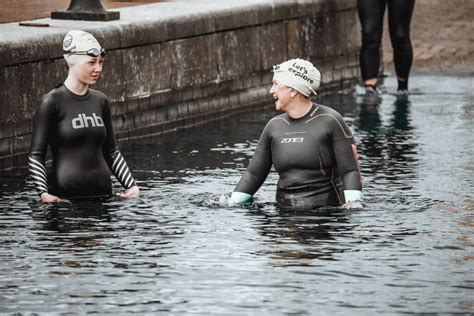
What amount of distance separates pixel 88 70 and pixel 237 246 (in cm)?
214

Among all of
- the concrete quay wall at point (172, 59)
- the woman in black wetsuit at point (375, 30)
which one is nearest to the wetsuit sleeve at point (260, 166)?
the concrete quay wall at point (172, 59)

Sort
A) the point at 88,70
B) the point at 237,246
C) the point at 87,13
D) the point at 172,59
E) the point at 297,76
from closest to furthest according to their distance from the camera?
the point at 237,246, the point at 297,76, the point at 88,70, the point at 87,13, the point at 172,59

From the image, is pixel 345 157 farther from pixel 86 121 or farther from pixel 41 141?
pixel 41 141

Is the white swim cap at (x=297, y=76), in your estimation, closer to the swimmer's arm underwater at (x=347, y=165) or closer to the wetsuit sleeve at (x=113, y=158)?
the swimmer's arm underwater at (x=347, y=165)

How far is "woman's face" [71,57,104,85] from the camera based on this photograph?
12.2 m

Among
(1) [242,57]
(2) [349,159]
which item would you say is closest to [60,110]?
(2) [349,159]

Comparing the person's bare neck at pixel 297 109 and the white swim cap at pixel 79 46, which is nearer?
the person's bare neck at pixel 297 109

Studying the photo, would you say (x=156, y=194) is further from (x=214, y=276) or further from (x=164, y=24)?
(x=164, y=24)

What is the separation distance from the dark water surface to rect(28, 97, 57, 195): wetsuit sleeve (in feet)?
0.71

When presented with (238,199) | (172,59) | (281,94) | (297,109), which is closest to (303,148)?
(297,109)

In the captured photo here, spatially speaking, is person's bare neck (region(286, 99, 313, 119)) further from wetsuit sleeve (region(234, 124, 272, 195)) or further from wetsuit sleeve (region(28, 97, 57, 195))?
wetsuit sleeve (region(28, 97, 57, 195))

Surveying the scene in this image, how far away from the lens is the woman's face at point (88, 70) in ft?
40.0

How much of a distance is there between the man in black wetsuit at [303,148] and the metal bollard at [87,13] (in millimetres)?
5430

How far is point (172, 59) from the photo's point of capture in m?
17.7
